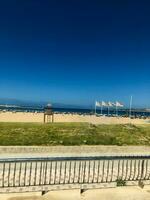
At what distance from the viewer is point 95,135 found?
2264cm

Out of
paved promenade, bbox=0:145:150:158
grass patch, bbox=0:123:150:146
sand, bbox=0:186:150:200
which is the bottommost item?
sand, bbox=0:186:150:200

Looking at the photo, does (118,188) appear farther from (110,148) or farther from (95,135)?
(95,135)

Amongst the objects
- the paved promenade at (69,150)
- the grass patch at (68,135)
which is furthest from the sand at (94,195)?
the grass patch at (68,135)

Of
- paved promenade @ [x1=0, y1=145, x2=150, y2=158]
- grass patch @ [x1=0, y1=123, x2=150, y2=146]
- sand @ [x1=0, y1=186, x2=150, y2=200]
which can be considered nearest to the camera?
sand @ [x1=0, y1=186, x2=150, y2=200]

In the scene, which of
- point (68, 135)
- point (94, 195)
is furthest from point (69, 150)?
point (94, 195)

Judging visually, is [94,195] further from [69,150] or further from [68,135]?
[68,135]

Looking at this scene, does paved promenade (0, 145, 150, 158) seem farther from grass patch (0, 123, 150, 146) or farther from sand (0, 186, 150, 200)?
sand (0, 186, 150, 200)

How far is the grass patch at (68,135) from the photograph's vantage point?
65.5 feet

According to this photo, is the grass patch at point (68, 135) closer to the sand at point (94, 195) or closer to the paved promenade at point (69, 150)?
the paved promenade at point (69, 150)

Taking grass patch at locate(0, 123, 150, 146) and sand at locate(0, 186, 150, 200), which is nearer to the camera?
sand at locate(0, 186, 150, 200)

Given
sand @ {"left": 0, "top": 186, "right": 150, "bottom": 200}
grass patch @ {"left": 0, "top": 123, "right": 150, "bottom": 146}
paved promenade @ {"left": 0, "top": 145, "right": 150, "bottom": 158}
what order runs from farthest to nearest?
grass patch @ {"left": 0, "top": 123, "right": 150, "bottom": 146} → paved promenade @ {"left": 0, "top": 145, "right": 150, "bottom": 158} → sand @ {"left": 0, "top": 186, "right": 150, "bottom": 200}

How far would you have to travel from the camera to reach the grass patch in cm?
1995

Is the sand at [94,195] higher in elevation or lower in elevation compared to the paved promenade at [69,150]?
lower

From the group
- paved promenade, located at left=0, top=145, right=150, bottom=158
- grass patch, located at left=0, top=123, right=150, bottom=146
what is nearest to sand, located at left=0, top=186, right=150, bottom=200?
paved promenade, located at left=0, top=145, right=150, bottom=158
